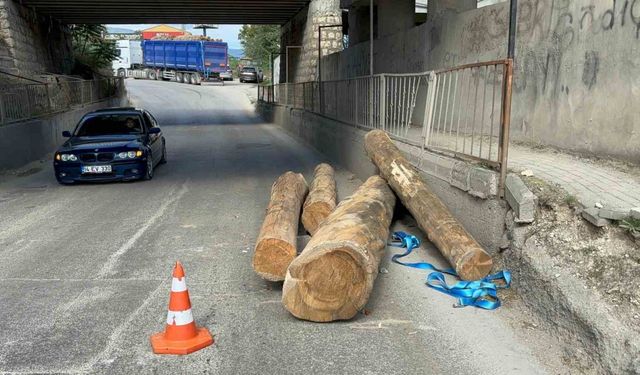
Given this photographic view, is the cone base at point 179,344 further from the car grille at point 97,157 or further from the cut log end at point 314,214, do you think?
the car grille at point 97,157

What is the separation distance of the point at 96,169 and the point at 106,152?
0.38m

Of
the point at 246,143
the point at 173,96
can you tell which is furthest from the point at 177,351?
the point at 173,96

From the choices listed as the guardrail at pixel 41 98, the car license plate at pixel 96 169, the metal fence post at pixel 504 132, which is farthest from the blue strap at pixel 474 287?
the guardrail at pixel 41 98

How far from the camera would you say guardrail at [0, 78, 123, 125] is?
13.8 metres

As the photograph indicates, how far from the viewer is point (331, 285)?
4.28 meters

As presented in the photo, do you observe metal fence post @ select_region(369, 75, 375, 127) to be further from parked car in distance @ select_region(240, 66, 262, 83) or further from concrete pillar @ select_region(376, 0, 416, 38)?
parked car in distance @ select_region(240, 66, 262, 83)

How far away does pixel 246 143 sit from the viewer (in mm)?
18750

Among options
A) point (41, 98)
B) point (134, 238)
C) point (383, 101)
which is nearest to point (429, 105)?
point (383, 101)

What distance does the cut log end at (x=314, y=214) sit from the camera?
22.2ft

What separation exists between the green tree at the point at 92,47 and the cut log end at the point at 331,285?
3114cm

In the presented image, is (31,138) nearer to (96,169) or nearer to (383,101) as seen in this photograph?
(96,169)

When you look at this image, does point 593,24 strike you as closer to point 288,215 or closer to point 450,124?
point 450,124

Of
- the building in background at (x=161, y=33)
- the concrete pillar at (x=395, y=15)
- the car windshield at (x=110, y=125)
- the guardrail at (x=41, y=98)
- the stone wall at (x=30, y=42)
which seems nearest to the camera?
the car windshield at (x=110, y=125)

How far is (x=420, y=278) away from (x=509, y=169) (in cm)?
170
